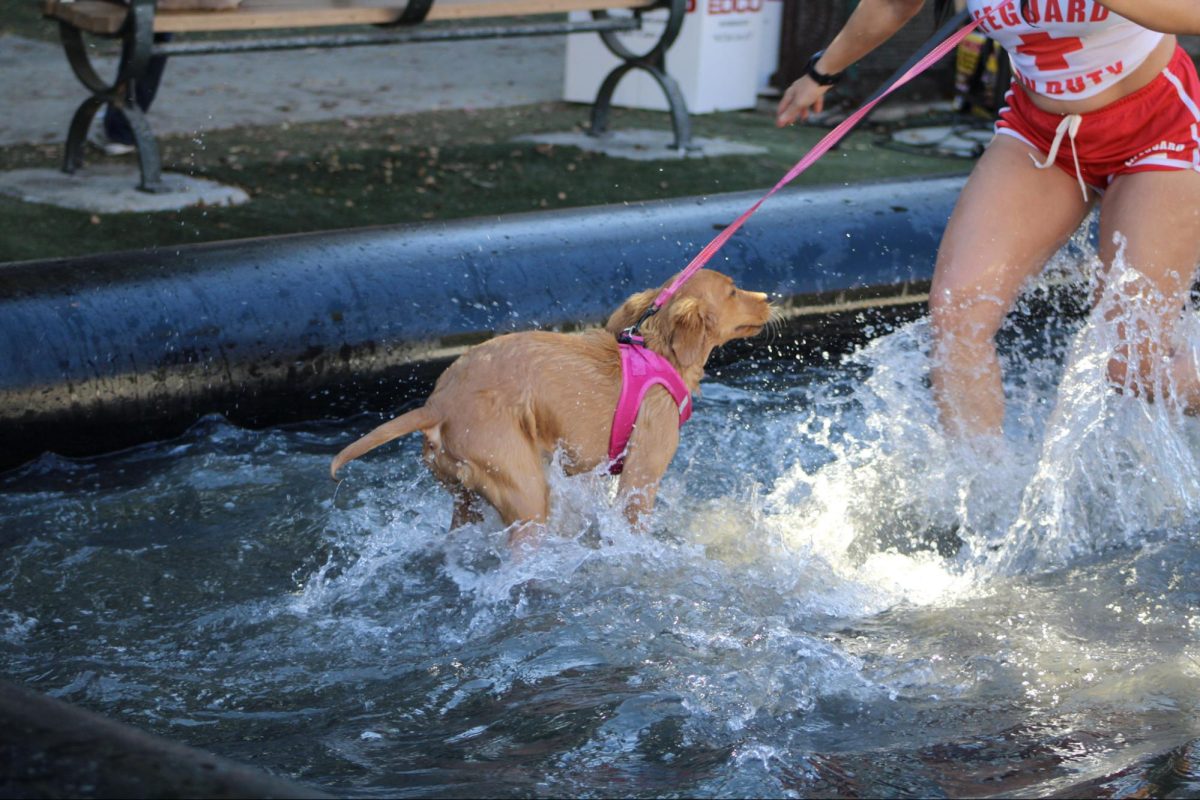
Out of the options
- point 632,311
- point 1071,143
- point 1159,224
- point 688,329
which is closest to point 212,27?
point 632,311

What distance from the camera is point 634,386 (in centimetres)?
402

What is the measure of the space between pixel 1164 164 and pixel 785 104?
3.61 feet

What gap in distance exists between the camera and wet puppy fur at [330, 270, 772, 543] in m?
3.79

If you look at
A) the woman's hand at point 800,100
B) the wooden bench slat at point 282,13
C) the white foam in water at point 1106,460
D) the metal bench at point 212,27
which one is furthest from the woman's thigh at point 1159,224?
the wooden bench slat at point 282,13

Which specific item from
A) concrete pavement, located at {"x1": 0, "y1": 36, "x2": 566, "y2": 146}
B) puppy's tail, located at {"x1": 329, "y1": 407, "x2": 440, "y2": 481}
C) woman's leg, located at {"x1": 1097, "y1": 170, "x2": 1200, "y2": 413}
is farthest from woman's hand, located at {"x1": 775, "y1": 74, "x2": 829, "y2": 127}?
concrete pavement, located at {"x1": 0, "y1": 36, "x2": 566, "y2": 146}

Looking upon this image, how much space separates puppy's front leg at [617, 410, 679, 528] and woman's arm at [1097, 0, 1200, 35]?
157 cm

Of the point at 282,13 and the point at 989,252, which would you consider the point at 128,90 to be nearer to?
the point at 282,13

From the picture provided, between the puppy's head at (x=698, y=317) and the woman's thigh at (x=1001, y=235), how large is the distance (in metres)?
0.55

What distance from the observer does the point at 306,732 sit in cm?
312

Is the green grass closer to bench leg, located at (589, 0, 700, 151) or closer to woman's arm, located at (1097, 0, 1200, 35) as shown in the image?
bench leg, located at (589, 0, 700, 151)

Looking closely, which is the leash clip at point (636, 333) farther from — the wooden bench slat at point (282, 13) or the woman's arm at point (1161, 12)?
the wooden bench slat at point (282, 13)

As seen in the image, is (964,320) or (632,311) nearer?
(964,320)

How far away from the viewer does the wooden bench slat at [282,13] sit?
764 cm

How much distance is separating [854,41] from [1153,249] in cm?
110
